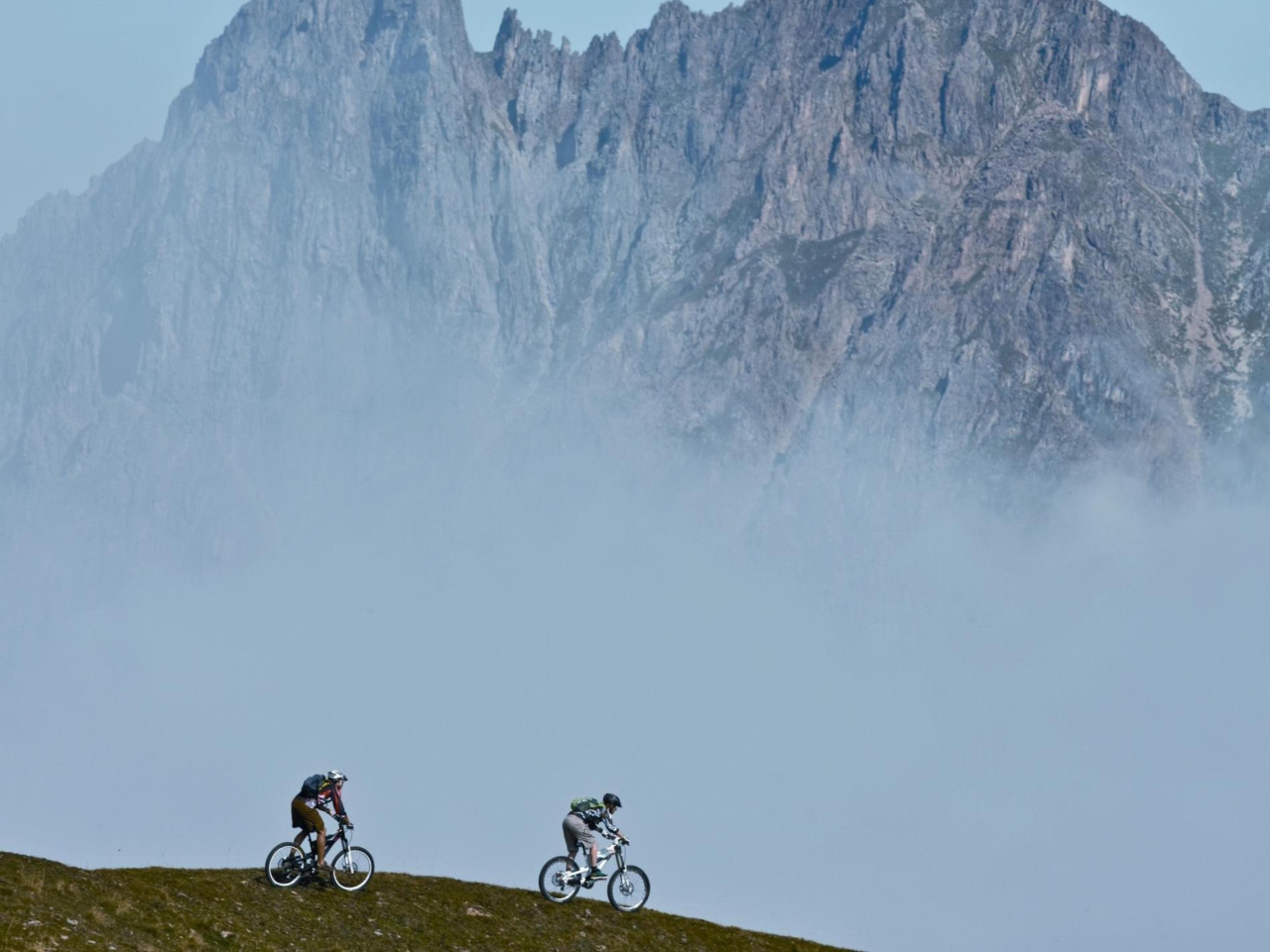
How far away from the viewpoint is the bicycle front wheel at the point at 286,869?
50.1 m

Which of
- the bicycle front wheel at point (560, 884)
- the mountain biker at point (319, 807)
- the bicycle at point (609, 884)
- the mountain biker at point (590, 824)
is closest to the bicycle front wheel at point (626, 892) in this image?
the bicycle at point (609, 884)

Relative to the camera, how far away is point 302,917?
47281mm

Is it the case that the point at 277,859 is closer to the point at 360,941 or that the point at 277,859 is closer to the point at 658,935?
the point at 360,941

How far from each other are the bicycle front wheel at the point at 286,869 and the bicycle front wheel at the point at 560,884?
7300mm

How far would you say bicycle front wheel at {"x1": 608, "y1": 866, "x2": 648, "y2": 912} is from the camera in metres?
53.9

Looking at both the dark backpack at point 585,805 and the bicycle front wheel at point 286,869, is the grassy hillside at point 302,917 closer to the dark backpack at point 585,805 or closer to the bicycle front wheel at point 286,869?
the bicycle front wheel at point 286,869

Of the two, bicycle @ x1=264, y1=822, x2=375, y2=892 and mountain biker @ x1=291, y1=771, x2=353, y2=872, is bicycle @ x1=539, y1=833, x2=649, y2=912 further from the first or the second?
mountain biker @ x1=291, y1=771, x2=353, y2=872

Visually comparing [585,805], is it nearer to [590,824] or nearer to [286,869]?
[590,824]

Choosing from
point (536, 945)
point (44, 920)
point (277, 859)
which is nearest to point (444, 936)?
point (536, 945)

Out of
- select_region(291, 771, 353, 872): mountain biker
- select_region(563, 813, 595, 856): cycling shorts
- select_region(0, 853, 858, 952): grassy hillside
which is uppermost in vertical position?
select_region(563, 813, 595, 856): cycling shorts

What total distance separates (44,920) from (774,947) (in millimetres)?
22089

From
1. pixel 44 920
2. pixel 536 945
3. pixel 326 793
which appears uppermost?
pixel 326 793

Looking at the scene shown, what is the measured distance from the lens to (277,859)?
5100cm

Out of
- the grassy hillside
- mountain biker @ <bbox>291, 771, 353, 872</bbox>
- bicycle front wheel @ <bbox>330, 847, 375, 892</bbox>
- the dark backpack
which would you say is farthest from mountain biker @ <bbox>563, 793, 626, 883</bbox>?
mountain biker @ <bbox>291, 771, 353, 872</bbox>
